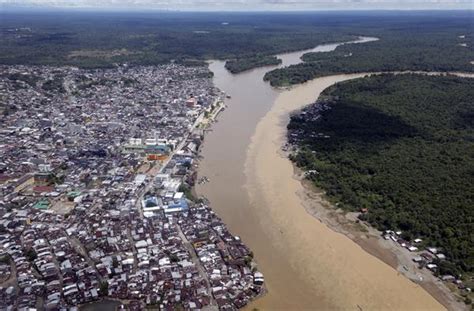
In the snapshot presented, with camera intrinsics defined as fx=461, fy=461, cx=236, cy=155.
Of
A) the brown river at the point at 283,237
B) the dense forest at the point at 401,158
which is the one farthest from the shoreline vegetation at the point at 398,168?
the brown river at the point at 283,237

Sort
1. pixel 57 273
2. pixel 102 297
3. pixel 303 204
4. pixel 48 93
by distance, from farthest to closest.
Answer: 1. pixel 48 93
2. pixel 303 204
3. pixel 57 273
4. pixel 102 297

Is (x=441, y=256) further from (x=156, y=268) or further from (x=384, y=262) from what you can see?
(x=156, y=268)

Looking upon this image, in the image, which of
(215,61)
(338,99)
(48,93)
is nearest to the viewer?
(338,99)

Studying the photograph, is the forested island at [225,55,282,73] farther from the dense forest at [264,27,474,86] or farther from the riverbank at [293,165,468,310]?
the riverbank at [293,165,468,310]

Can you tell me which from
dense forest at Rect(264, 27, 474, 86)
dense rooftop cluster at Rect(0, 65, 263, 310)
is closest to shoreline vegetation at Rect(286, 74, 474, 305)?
dense rooftop cluster at Rect(0, 65, 263, 310)

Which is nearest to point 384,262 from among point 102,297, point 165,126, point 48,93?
point 102,297

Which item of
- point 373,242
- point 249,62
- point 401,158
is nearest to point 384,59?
point 249,62
